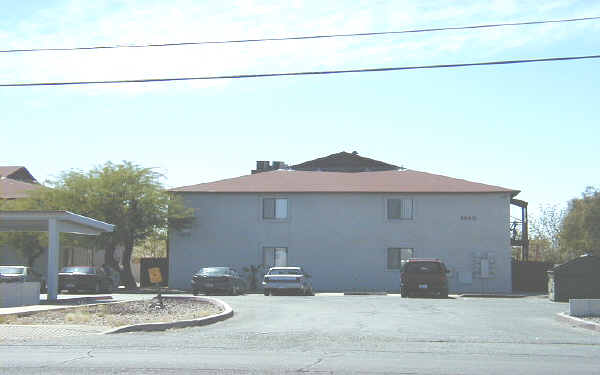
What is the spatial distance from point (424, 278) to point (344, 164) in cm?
1672

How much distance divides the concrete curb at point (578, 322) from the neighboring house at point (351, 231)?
1950 cm

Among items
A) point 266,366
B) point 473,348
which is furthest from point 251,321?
point 266,366

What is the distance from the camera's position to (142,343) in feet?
45.1

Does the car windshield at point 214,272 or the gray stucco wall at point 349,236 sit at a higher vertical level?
the gray stucco wall at point 349,236

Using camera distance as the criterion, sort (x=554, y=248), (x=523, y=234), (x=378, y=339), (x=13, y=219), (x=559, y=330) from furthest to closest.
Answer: (x=554, y=248) < (x=523, y=234) < (x=13, y=219) < (x=559, y=330) < (x=378, y=339)

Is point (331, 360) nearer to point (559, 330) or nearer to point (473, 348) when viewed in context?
point (473, 348)

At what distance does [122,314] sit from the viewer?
811 inches

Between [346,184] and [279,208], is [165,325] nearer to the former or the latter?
[279,208]

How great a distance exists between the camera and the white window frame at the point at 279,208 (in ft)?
134

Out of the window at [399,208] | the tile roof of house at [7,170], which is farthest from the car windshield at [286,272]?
the tile roof of house at [7,170]

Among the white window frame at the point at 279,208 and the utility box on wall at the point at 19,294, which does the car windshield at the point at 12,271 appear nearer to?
the utility box on wall at the point at 19,294

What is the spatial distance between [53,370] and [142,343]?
352cm

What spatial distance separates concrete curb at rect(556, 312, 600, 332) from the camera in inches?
680

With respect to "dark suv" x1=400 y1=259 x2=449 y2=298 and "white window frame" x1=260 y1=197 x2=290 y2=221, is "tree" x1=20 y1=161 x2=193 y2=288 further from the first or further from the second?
"dark suv" x1=400 y1=259 x2=449 y2=298
